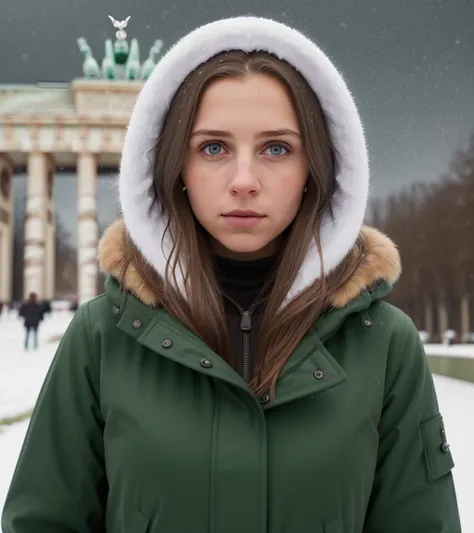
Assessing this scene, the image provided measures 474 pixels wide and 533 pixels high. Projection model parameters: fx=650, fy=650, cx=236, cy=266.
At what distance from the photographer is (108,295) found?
1347mm

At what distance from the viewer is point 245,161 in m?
1.24

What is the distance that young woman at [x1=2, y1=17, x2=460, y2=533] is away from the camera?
4.01 ft

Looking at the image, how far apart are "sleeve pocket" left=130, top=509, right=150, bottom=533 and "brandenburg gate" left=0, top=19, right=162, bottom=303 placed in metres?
33.1

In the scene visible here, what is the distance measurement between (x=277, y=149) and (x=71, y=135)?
3572 centimetres

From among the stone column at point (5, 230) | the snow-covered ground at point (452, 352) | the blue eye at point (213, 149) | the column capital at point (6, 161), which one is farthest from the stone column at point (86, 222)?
the blue eye at point (213, 149)

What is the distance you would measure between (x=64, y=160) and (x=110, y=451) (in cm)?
3867

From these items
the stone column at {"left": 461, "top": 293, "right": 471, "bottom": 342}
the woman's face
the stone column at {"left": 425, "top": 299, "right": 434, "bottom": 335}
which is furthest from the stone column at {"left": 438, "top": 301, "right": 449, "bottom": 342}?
the woman's face

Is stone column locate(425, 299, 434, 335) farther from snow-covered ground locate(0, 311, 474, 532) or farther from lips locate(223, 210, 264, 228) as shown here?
lips locate(223, 210, 264, 228)

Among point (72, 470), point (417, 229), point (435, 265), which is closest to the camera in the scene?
point (72, 470)

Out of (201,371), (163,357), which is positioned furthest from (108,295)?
(201,371)

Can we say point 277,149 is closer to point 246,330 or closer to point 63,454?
point 246,330

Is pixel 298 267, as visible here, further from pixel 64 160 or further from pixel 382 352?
pixel 64 160

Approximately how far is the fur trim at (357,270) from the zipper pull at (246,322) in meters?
0.18

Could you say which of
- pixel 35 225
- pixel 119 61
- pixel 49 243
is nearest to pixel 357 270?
pixel 35 225
